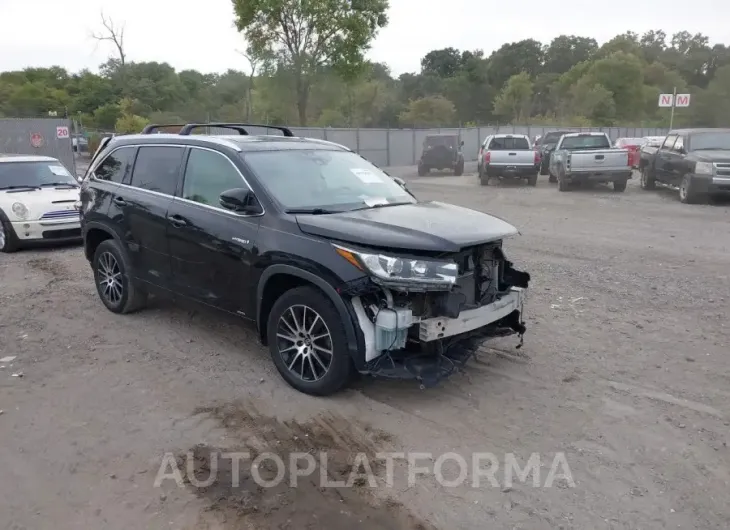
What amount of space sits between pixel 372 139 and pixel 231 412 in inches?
1137

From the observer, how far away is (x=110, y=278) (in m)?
6.63

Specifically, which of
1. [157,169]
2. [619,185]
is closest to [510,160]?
[619,185]

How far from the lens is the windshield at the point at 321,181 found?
500cm

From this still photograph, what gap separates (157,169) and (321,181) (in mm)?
1708

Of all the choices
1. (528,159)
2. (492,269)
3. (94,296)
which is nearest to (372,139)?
(528,159)

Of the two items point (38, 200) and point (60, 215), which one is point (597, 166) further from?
point (38, 200)

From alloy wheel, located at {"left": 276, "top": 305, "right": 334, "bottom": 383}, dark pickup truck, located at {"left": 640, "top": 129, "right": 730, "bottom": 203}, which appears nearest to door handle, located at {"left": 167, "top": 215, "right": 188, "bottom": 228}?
alloy wheel, located at {"left": 276, "top": 305, "right": 334, "bottom": 383}

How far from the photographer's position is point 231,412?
14.6 feet

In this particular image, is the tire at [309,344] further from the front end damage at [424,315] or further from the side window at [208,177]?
the side window at [208,177]

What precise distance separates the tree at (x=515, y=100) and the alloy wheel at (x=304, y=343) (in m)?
64.2

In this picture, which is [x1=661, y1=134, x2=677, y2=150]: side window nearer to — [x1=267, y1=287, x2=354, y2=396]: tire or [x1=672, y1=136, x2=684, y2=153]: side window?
[x1=672, y1=136, x2=684, y2=153]: side window

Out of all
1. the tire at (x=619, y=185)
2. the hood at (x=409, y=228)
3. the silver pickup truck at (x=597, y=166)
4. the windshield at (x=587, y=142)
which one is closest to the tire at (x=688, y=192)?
the silver pickup truck at (x=597, y=166)

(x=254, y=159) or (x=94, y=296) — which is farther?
(x=94, y=296)

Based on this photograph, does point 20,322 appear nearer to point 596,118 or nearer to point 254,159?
point 254,159
